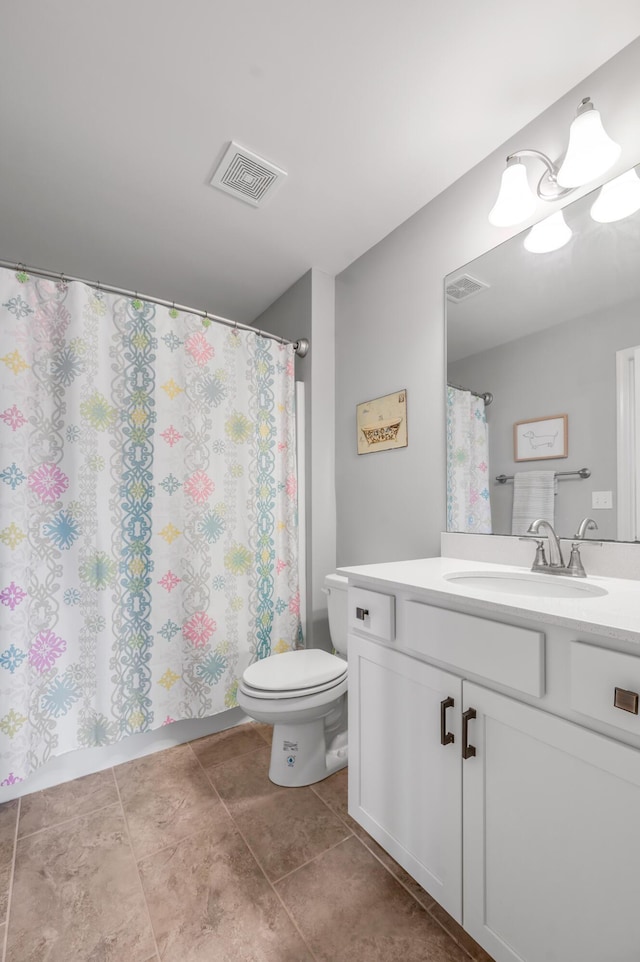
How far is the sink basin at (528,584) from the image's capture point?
1046 millimetres

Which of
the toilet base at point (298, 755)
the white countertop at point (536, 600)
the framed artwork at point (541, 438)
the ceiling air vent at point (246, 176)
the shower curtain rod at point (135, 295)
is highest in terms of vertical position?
the ceiling air vent at point (246, 176)

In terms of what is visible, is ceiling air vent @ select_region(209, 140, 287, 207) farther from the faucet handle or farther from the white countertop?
the faucet handle

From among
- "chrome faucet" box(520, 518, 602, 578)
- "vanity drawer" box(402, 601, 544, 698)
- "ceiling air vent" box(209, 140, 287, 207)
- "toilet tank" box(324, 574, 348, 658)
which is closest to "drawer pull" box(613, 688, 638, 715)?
"vanity drawer" box(402, 601, 544, 698)

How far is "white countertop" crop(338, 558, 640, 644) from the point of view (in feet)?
2.21

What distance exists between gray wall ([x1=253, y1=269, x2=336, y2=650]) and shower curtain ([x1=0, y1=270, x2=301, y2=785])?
0.62 ft

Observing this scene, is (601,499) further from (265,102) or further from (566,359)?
(265,102)

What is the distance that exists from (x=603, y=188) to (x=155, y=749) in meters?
2.55

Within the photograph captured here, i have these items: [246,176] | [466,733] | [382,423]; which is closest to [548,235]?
[382,423]

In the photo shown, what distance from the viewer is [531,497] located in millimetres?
1312

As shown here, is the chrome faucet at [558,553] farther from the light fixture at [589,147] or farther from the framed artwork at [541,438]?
the light fixture at [589,147]

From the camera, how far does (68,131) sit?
1335 mm

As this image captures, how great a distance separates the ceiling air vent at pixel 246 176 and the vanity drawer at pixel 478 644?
1.59 m

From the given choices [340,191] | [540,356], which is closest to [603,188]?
[540,356]

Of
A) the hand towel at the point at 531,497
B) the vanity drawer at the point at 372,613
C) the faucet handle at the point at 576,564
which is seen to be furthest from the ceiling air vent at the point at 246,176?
the faucet handle at the point at 576,564
